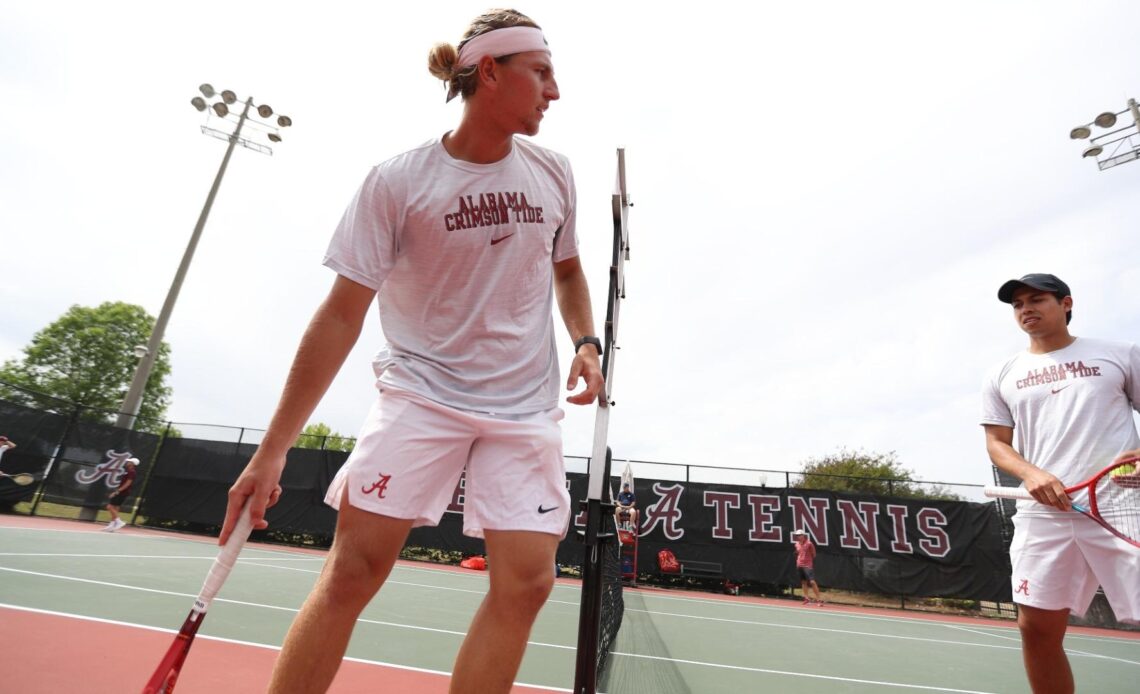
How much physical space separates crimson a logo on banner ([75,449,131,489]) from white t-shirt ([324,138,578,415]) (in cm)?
1664

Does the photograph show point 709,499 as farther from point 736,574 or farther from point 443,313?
point 443,313

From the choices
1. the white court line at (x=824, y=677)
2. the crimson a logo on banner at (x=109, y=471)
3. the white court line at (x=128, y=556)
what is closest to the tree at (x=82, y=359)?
the crimson a logo on banner at (x=109, y=471)

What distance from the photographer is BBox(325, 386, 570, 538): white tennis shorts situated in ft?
5.14

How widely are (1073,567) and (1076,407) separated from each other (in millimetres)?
742

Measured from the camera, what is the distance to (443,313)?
5.95 feet

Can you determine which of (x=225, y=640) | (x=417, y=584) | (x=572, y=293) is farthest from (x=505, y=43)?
(x=417, y=584)

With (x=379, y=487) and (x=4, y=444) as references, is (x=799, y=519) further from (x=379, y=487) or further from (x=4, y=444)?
(x=4, y=444)

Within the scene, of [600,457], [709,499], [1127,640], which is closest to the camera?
[600,457]

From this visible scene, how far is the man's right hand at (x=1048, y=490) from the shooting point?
262 centimetres

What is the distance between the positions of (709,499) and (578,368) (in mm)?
13818

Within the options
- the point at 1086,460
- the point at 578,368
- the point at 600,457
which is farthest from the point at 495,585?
the point at 1086,460

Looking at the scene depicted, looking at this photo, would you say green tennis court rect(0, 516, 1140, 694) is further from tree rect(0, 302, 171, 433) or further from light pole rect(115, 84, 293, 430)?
tree rect(0, 302, 171, 433)

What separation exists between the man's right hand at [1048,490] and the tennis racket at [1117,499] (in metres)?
0.09

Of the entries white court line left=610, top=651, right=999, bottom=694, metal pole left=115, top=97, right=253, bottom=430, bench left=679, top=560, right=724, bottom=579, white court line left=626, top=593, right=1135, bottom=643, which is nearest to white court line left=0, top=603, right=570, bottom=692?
white court line left=610, top=651, right=999, bottom=694
